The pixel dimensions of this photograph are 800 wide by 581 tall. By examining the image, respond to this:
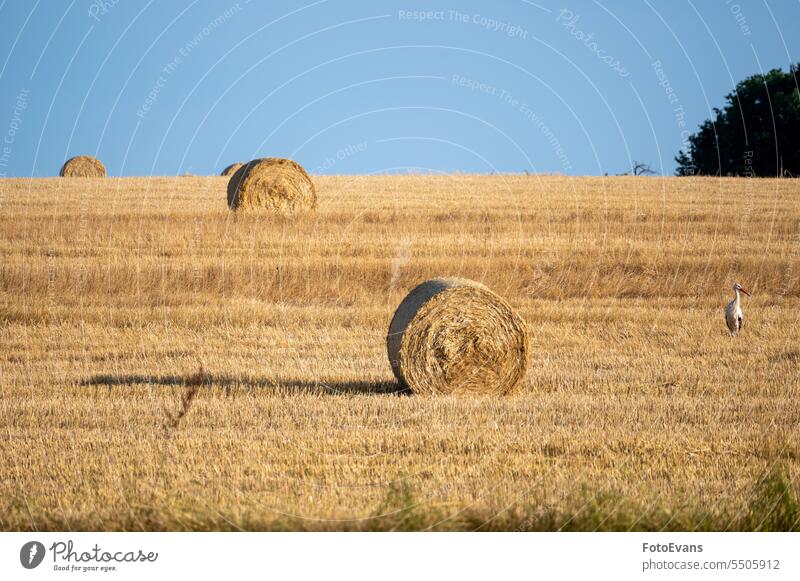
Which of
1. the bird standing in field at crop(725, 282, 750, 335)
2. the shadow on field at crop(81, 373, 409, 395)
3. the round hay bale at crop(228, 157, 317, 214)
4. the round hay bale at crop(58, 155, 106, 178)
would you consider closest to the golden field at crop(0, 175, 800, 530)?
the shadow on field at crop(81, 373, 409, 395)

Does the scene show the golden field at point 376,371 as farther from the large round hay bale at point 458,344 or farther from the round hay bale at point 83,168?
the round hay bale at point 83,168

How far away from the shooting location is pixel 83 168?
1512 inches

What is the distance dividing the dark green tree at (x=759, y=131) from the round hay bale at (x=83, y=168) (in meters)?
22.2

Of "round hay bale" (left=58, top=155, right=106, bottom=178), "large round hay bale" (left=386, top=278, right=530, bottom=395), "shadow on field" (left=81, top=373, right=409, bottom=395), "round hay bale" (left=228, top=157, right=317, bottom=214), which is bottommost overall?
"shadow on field" (left=81, top=373, right=409, bottom=395)

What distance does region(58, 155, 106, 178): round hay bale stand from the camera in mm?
38281

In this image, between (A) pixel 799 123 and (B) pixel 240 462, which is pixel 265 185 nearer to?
(B) pixel 240 462

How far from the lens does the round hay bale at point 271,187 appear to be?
23250mm

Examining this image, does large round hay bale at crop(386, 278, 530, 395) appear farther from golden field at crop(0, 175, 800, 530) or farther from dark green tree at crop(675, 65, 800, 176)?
dark green tree at crop(675, 65, 800, 176)

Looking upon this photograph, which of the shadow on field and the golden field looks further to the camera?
the shadow on field

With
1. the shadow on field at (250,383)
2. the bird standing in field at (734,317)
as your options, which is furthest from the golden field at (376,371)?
the bird standing in field at (734,317)

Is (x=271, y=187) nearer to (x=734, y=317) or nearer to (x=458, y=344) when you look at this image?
(x=734, y=317)

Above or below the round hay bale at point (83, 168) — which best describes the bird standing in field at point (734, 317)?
below

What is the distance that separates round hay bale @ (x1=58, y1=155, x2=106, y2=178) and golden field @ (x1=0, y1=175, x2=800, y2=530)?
11.4 m
